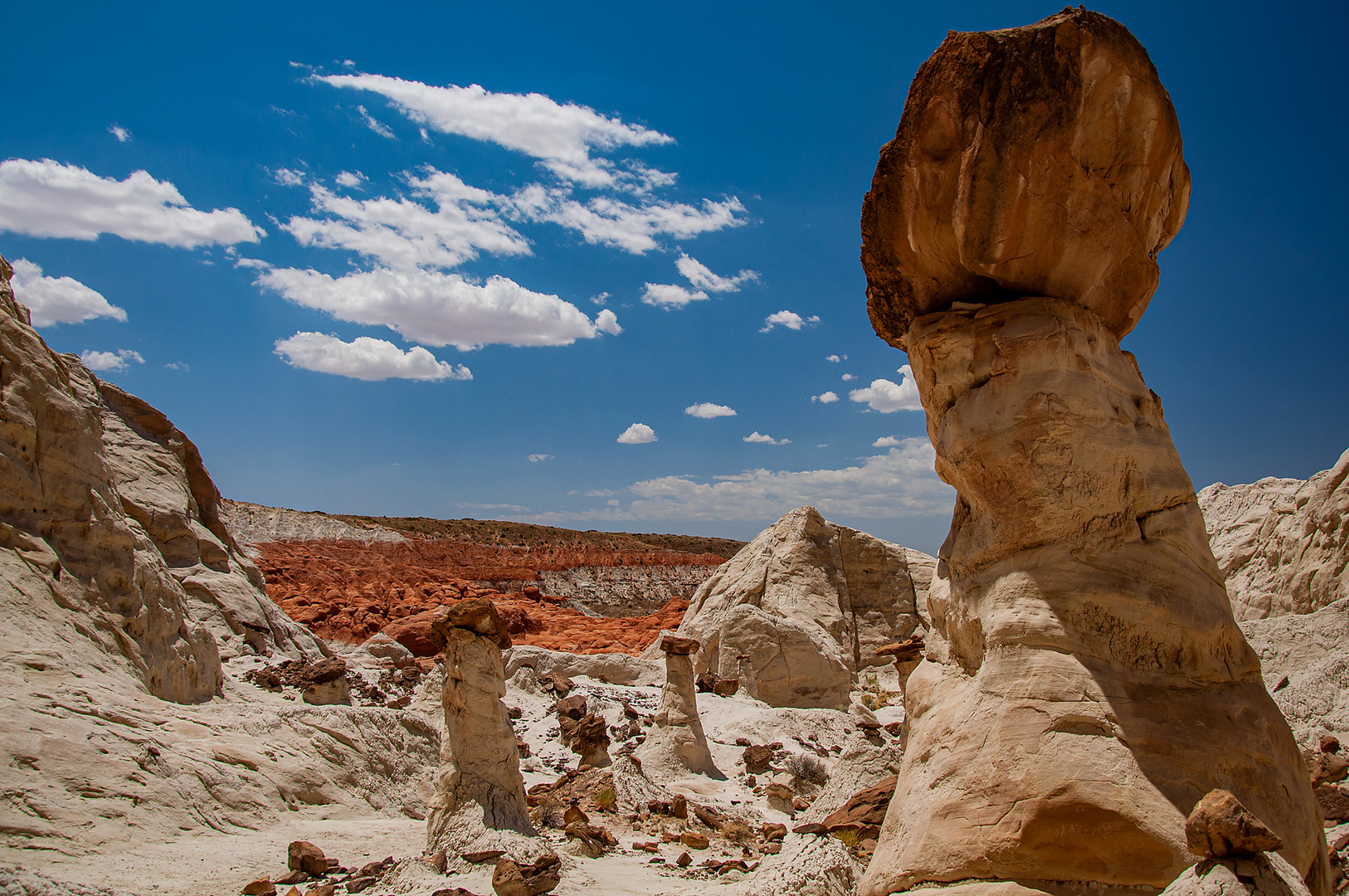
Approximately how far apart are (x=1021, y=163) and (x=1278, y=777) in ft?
9.95

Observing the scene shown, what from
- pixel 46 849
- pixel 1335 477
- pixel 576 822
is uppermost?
pixel 1335 477

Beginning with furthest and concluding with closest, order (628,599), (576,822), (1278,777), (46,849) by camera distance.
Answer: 1. (628,599)
2. (576,822)
3. (46,849)
4. (1278,777)

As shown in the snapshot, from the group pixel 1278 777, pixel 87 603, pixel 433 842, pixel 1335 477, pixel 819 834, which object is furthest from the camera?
pixel 1335 477

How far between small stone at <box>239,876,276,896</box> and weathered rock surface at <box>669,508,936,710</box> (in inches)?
391

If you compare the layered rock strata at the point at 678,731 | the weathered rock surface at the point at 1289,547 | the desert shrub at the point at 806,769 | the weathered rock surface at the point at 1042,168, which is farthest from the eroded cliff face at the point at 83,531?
the weathered rock surface at the point at 1289,547

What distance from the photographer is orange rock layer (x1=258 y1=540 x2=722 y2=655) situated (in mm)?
18328

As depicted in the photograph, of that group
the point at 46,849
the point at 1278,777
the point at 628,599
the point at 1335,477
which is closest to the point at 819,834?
the point at 1278,777

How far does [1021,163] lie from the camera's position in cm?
370

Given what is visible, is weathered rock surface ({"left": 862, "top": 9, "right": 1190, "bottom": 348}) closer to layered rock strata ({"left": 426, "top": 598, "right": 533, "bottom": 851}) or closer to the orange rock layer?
layered rock strata ({"left": 426, "top": 598, "right": 533, "bottom": 851})

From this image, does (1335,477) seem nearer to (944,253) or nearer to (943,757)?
(944,253)

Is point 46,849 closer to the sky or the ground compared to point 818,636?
closer to the ground

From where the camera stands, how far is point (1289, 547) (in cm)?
881


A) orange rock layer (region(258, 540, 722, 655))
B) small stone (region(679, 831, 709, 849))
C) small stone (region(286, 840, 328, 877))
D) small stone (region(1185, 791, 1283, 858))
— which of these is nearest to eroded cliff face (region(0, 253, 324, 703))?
small stone (region(286, 840, 328, 877))

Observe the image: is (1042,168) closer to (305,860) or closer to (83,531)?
(305,860)
